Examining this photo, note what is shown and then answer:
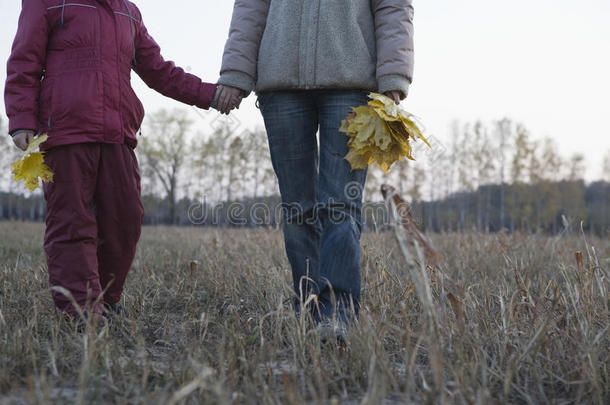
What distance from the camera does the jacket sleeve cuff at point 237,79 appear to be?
2404 millimetres

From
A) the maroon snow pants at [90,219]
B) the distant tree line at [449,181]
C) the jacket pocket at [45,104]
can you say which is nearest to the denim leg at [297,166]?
the maroon snow pants at [90,219]

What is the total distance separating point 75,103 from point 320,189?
1.20 metres

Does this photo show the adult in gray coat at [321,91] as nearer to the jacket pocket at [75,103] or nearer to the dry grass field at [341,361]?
the dry grass field at [341,361]

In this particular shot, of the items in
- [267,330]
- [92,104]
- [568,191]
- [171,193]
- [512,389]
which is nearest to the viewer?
[512,389]

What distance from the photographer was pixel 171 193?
144ft

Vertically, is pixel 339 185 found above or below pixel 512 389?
above

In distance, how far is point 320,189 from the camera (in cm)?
Answer: 223

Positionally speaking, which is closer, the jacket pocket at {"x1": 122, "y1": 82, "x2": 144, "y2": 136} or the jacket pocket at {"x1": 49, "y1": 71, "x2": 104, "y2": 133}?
the jacket pocket at {"x1": 49, "y1": 71, "x2": 104, "y2": 133}

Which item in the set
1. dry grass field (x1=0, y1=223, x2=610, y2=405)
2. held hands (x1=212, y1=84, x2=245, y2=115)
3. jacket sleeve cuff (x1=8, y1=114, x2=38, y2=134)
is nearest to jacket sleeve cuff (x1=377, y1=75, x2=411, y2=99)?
held hands (x1=212, y1=84, x2=245, y2=115)

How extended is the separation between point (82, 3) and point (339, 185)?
155cm

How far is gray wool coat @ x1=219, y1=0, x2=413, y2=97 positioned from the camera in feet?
7.07

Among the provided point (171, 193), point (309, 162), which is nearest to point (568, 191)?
point (171, 193)

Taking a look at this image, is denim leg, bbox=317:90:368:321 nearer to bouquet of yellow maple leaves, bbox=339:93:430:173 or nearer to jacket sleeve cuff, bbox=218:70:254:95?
bouquet of yellow maple leaves, bbox=339:93:430:173

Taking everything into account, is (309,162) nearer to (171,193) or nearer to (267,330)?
(267,330)
